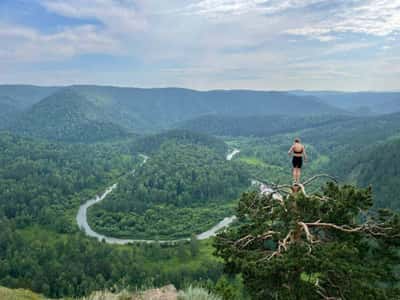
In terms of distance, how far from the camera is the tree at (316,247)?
9.51 meters

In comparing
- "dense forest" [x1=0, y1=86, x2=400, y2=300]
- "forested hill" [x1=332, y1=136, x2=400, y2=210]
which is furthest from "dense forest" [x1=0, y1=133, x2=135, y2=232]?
"forested hill" [x1=332, y1=136, x2=400, y2=210]

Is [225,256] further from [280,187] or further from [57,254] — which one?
[57,254]

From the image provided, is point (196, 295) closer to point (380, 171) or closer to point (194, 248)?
point (194, 248)

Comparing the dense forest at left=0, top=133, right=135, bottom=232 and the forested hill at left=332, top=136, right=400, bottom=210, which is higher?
the forested hill at left=332, top=136, right=400, bottom=210

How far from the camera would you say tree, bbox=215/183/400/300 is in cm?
951

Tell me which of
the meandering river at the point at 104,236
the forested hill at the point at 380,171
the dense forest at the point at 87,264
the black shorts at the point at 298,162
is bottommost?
the meandering river at the point at 104,236

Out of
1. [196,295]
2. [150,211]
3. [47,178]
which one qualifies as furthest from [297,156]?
[47,178]

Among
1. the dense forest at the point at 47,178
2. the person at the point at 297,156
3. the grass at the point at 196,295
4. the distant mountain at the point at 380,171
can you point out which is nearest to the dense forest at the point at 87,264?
the dense forest at the point at 47,178

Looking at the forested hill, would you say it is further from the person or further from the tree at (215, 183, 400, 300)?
the tree at (215, 183, 400, 300)

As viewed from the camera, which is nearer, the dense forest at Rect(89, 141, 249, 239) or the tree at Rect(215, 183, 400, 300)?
the tree at Rect(215, 183, 400, 300)

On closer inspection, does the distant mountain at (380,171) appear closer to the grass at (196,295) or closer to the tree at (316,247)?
the tree at (316,247)

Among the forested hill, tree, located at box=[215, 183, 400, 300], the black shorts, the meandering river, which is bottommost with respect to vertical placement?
the meandering river

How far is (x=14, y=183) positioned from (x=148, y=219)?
62.2 meters

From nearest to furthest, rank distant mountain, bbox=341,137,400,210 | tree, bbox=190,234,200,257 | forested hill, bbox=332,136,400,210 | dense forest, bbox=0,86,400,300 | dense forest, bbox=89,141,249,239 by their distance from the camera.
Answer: dense forest, bbox=0,86,400,300 < tree, bbox=190,234,200,257 < dense forest, bbox=89,141,249,239 < forested hill, bbox=332,136,400,210 < distant mountain, bbox=341,137,400,210
